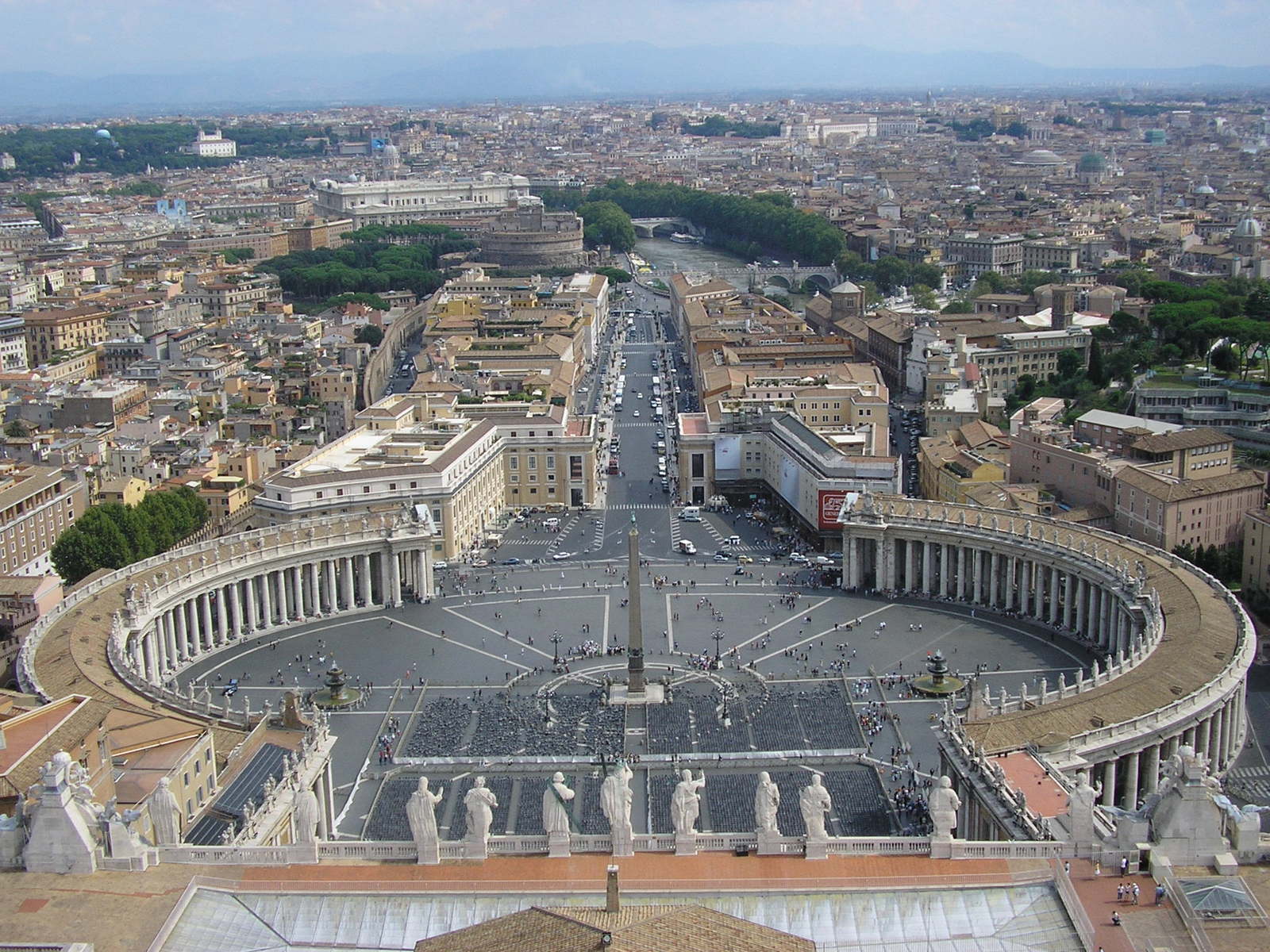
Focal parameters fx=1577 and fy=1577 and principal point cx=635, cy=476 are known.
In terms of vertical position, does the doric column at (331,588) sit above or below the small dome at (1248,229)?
below

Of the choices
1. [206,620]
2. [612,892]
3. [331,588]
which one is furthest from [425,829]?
[331,588]

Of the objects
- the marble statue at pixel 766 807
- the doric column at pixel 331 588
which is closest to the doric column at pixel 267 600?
the doric column at pixel 331 588

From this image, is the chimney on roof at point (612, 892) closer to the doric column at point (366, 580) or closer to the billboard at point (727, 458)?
the doric column at point (366, 580)

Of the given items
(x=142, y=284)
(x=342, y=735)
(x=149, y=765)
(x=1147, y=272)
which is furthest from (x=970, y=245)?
(x=149, y=765)

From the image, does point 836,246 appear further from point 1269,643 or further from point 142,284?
point 1269,643

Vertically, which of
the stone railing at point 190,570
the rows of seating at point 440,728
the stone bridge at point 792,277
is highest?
the stone railing at point 190,570

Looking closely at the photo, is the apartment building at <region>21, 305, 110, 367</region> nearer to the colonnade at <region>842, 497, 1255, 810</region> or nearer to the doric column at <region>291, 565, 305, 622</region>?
the doric column at <region>291, 565, 305, 622</region>
